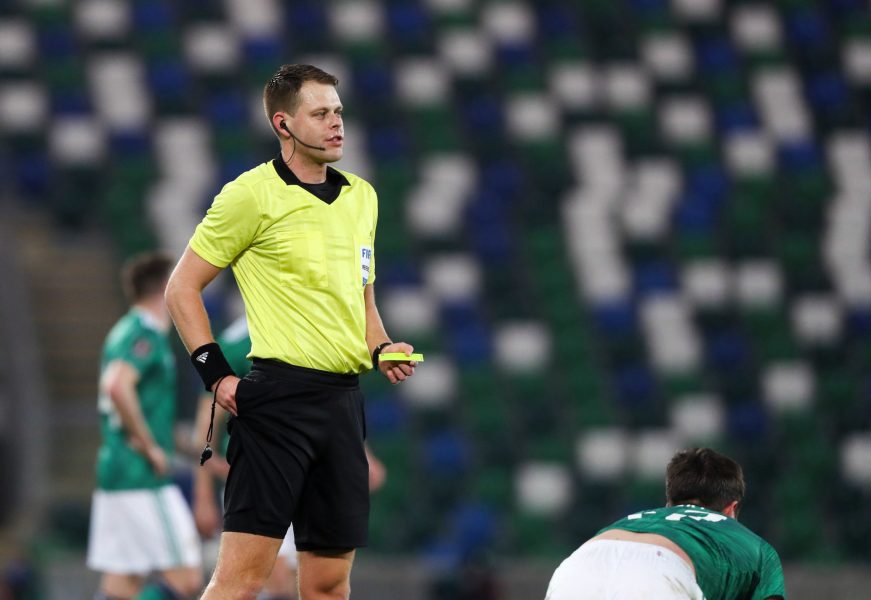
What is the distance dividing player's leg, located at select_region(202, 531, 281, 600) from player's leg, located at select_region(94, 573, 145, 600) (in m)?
2.06

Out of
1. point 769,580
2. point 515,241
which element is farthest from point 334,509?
point 515,241

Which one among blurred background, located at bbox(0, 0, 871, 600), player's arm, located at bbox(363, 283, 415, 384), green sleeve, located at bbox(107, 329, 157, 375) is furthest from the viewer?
blurred background, located at bbox(0, 0, 871, 600)

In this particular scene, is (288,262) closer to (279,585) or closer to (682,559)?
(682,559)

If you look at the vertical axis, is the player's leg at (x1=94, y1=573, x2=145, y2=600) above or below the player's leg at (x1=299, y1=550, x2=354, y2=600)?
below

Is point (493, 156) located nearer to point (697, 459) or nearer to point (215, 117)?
point (215, 117)

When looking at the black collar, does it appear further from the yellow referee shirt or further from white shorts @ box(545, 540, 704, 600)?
white shorts @ box(545, 540, 704, 600)

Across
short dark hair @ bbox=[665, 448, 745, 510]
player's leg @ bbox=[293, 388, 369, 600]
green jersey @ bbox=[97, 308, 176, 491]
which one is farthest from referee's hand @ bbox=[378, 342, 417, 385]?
green jersey @ bbox=[97, 308, 176, 491]

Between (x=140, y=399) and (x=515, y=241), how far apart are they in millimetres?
4501

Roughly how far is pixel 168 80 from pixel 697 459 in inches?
273

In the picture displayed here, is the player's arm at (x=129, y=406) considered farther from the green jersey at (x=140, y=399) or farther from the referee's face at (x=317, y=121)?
the referee's face at (x=317, y=121)

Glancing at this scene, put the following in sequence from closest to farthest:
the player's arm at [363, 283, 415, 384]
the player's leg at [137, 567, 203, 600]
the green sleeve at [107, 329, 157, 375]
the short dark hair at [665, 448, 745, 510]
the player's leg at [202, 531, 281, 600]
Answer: the player's leg at [202, 531, 281, 600] < the player's arm at [363, 283, 415, 384] < the short dark hair at [665, 448, 745, 510] < the player's leg at [137, 567, 203, 600] < the green sleeve at [107, 329, 157, 375]

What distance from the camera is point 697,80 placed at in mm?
10508

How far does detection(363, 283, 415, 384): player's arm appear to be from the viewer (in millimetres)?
3213

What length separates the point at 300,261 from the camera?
319cm
